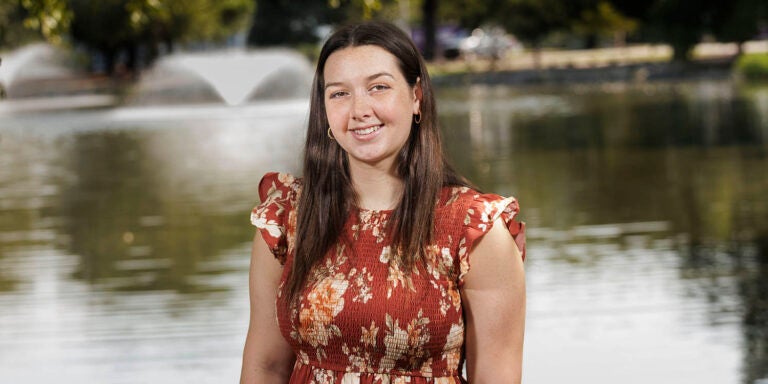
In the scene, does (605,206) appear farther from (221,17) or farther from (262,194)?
(221,17)

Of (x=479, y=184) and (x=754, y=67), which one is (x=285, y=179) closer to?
(x=479, y=184)

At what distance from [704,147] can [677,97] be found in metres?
12.6

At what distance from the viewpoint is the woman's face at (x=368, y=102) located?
8.71ft

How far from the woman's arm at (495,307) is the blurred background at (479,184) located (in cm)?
181

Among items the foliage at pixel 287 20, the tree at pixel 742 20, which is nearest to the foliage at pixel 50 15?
the tree at pixel 742 20

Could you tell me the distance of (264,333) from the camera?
283 cm

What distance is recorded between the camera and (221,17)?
242 feet

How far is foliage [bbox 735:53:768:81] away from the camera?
37.1 m

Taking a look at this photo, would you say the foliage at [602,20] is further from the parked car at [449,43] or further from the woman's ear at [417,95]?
the woman's ear at [417,95]

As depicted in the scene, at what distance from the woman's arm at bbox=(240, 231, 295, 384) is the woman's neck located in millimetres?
241

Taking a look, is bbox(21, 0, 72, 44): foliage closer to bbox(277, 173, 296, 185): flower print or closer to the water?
the water

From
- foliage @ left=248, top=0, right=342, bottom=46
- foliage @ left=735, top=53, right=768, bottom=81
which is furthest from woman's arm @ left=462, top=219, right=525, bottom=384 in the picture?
foliage @ left=248, top=0, right=342, bottom=46

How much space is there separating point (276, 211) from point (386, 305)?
36 centimetres

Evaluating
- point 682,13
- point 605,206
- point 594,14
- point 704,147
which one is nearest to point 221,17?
point 594,14
